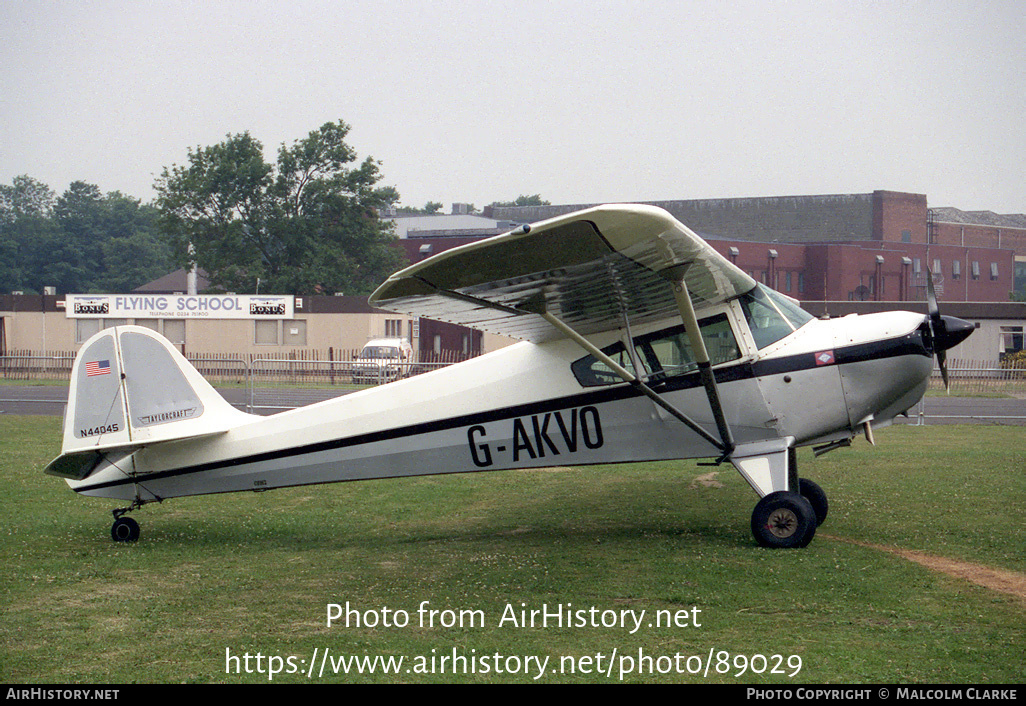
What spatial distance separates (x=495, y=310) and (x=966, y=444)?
13839mm

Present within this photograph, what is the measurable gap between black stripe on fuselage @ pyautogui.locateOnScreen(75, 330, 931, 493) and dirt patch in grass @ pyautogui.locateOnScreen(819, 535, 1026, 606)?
6.53ft

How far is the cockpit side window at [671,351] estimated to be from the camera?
32.3 ft

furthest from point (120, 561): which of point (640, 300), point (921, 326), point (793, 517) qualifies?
point (921, 326)

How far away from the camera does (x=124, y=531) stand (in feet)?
35.7

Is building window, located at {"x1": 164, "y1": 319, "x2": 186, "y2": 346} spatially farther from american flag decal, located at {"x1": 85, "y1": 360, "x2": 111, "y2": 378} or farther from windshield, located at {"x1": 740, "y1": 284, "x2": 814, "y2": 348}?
windshield, located at {"x1": 740, "y1": 284, "x2": 814, "y2": 348}

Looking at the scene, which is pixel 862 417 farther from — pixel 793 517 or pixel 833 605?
pixel 833 605

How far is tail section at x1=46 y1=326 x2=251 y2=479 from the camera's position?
10406 mm

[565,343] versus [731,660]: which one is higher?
[565,343]

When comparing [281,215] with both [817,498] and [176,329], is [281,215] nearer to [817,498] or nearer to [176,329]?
[176,329]

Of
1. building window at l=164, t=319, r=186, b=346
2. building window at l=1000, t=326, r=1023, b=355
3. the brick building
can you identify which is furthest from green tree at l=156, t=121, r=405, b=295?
building window at l=1000, t=326, r=1023, b=355

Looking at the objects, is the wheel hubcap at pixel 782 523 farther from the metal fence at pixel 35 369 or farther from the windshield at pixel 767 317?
the metal fence at pixel 35 369

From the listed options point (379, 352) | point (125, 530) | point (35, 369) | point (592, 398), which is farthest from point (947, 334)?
point (35, 369)

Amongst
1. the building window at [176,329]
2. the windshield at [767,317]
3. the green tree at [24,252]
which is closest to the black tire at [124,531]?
the windshield at [767,317]

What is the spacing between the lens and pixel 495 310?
9156mm
